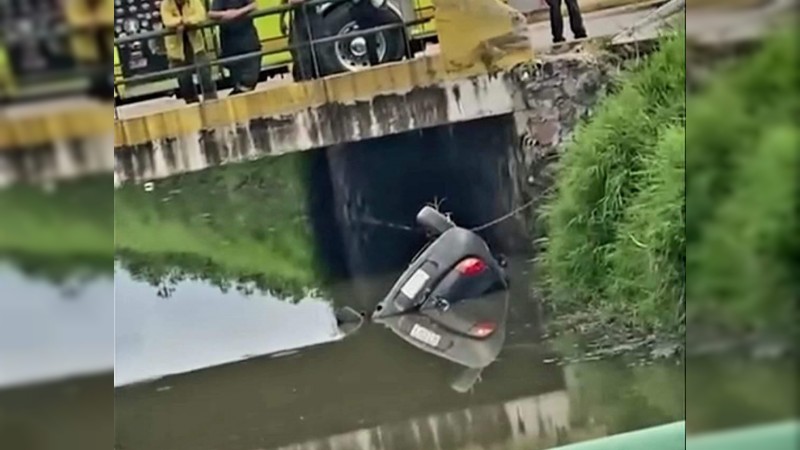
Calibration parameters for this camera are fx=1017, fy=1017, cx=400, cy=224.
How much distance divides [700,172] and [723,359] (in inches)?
6.7

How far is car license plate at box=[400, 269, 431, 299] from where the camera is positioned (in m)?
1.83

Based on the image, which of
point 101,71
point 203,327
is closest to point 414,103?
point 203,327

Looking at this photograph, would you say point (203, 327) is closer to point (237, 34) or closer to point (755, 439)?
point (237, 34)

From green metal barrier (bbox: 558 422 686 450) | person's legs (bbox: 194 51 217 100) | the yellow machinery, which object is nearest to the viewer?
the yellow machinery

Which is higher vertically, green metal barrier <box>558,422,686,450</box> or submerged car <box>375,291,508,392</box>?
submerged car <box>375,291,508,392</box>

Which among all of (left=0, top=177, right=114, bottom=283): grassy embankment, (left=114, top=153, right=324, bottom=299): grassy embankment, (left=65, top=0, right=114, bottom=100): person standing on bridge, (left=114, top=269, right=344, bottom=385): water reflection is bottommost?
(left=114, top=269, right=344, bottom=385): water reflection

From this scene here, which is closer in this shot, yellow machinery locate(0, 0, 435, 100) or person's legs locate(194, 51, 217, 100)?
yellow machinery locate(0, 0, 435, 100)

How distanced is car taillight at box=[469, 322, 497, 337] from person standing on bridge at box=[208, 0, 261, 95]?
0.60 meters

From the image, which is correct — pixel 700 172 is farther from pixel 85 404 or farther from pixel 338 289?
pixel 338 289

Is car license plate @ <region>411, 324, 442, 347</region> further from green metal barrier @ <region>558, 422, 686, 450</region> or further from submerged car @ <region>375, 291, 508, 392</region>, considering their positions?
green metal barrier @ <region>558, 422, 686, 450</region>

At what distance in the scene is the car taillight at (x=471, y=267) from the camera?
1848mm

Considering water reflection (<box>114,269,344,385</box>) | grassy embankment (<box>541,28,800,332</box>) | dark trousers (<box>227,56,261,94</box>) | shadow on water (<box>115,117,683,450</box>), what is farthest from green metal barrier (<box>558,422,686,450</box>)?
dark trousers (<box>227,56,261,94</box>)

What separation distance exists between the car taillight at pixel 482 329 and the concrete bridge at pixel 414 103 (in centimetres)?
31

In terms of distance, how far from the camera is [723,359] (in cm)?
91
